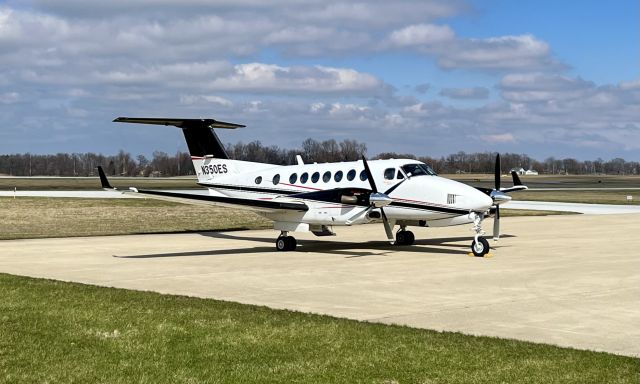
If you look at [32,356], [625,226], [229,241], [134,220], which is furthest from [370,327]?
[134,220]

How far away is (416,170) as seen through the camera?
2328 cm

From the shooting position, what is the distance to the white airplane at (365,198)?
21.9 m

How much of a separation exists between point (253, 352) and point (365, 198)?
42.7 feet

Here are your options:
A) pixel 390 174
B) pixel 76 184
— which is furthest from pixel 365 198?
pixel 76 184

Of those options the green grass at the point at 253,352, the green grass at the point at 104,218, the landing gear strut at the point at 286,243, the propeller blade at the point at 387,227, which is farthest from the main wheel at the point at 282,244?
the green grass at the point at 253,352

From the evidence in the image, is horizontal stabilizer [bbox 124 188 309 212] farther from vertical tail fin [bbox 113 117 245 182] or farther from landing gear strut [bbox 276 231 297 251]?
vertical tail fin [bbox 113 117 245 182]

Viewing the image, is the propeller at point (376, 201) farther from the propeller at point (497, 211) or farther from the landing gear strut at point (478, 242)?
the propeller at point (497, 211)

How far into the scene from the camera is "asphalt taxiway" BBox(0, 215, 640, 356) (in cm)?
1188

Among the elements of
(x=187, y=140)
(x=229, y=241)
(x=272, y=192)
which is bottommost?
(x=229, y=241)

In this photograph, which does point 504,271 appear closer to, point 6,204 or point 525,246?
point 525,246

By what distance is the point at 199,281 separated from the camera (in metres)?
16.7

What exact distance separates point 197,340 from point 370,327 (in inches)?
98.4

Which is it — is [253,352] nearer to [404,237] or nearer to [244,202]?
[244,202]

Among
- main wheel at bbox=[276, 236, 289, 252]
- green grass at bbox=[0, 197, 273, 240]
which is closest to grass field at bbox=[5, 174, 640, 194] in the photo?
green grass at bbox=[0, 197, 273, 240]
